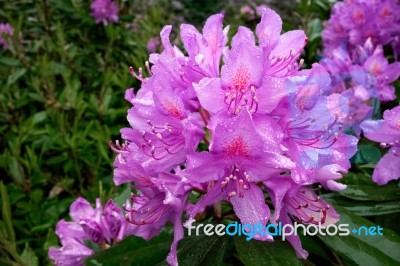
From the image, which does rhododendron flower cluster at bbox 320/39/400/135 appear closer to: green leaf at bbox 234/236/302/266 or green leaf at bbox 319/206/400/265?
green leaf at bbox 319/206/400/265

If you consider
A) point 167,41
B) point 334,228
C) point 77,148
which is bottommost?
point 77,148

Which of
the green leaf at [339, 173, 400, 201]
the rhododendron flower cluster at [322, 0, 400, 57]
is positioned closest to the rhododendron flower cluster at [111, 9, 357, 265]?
the green leaf at [339, 173, 400, 201]

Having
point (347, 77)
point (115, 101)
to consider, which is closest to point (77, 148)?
point (115, 101)

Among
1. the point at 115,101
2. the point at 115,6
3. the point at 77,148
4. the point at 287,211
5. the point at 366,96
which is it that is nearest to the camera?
the point at 287,211

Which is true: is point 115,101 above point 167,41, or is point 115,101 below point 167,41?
below

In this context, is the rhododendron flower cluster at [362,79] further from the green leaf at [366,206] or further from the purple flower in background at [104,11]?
the purple flower in background at [104,11]

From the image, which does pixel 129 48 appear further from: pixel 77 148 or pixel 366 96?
pixel 366 96

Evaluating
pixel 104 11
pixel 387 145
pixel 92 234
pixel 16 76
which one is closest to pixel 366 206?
pixel 387 145

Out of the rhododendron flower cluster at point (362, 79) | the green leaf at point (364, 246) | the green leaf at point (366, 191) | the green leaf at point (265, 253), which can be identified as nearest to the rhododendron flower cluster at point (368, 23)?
the rhododendron flower cluster at point (362, 79)
